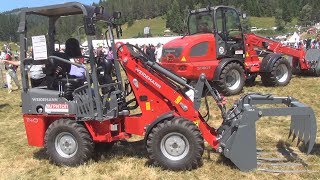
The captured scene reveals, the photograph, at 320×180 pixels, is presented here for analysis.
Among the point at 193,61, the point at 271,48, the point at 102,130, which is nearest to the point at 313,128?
the point at 102,130

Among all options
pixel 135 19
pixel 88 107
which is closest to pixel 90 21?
pixel 88 107

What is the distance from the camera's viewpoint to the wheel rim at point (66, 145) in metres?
6.73

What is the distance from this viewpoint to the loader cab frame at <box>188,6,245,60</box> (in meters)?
12.9

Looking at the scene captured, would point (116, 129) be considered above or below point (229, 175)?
above

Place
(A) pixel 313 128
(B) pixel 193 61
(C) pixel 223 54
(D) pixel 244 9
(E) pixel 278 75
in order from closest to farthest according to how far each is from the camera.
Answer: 1. (A) pixel 313 128
2. (B) pixel 193 61
3. (C) pixel 223 54
4. (E) pixel 278 75
5. (D) pixel 244 9

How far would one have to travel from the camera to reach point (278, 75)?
14.1m

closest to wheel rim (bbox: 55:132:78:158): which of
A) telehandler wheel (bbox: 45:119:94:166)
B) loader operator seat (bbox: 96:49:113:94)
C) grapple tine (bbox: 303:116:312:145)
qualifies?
telehandler wheel (bbox: 45:119:94:166)

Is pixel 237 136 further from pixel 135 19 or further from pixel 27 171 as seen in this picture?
pixel 135 19

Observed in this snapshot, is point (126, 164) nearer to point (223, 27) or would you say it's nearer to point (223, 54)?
point (223, 54)

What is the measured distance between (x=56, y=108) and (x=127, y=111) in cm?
114

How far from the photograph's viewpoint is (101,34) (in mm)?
6820

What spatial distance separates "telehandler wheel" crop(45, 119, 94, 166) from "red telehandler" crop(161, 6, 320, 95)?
6.03 m

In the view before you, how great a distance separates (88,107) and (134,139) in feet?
6.53

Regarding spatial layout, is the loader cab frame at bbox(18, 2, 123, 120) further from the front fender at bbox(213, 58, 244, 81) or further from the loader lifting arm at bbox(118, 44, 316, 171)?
the front fender at bbox(213, 58, 244, 81)
